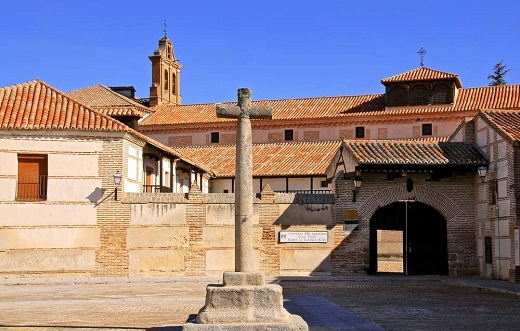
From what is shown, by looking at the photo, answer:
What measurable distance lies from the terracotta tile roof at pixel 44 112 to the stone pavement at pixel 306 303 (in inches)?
193

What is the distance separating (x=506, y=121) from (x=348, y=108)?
67.0 ft

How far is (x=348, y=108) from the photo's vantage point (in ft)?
142

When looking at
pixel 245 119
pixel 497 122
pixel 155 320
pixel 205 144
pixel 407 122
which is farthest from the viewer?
pixel 205 144

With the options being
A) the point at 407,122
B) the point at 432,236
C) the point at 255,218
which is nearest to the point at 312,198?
the point at 255,218

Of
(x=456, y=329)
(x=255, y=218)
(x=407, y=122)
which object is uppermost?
(x=407, y=122)

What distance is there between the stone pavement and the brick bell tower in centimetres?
3297

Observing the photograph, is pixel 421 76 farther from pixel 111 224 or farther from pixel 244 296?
pixel 244 296

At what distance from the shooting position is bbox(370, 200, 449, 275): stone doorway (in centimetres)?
2406

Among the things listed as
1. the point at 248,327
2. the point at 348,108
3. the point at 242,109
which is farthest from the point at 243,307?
the point at 348,108

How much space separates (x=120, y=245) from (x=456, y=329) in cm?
1434

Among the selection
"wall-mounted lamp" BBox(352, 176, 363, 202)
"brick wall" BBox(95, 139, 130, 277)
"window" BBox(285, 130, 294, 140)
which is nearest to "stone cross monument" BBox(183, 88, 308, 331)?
"wall-mounted lamp" BBox(352, 176, 363, 202)

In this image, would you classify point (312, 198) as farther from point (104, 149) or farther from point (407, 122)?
point (407, 122)

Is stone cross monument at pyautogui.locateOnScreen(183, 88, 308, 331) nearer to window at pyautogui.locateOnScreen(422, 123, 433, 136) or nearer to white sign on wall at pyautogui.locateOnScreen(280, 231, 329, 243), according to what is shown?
white sign on wall at pyautogui.locateOnScreen(280, 231, 329, 243)

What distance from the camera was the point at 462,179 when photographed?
78.4ft
